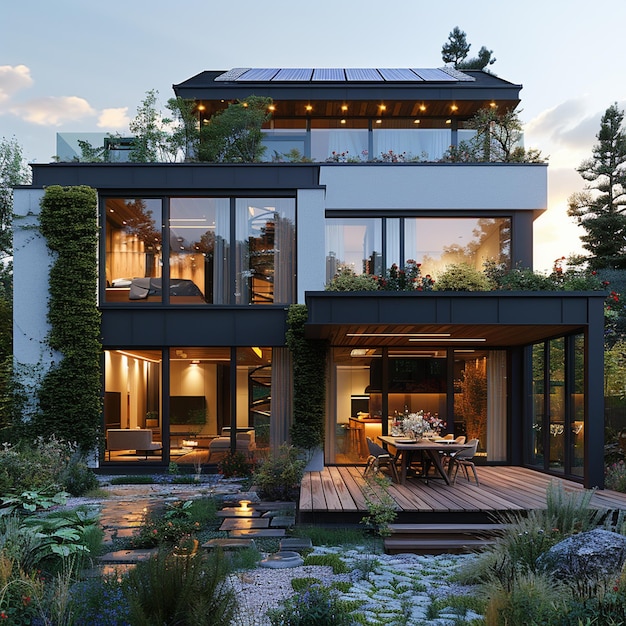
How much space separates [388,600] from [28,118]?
1907 cm

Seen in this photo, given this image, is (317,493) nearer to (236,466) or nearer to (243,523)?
(243,523)

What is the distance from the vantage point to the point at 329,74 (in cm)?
1980

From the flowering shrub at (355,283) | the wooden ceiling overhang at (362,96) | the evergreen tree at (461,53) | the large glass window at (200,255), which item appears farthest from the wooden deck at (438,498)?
the evergreen tree at (461,53)

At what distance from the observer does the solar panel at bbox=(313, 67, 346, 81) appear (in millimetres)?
18688

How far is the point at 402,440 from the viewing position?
37.0ft

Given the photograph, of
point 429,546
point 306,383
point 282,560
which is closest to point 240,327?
point 306,383

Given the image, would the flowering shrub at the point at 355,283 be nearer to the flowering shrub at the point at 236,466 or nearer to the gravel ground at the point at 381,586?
the gravel ground at the point at 381,586

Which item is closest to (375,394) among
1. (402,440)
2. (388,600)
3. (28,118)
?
(402,440)

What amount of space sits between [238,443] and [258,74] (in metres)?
10.7

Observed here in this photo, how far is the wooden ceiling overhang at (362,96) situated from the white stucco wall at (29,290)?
5912 millimetres

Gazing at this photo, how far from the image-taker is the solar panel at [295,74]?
1869cm

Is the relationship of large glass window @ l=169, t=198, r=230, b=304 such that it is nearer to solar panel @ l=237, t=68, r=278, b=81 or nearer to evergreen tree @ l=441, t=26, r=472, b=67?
solar panel @ l=237, t=68, r=278, b=81

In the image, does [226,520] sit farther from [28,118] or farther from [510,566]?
[28,118]

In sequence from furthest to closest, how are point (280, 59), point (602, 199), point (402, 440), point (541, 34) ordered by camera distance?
point (602, 199) → point (280, 59) → point (541, 34) → point (402, 440)
